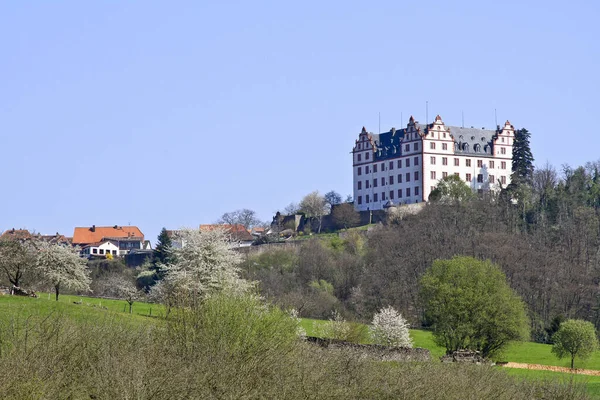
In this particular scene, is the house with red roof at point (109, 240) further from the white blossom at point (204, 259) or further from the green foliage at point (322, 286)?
the white blossom at point (204, 259)

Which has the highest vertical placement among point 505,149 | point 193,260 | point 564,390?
point 505,149

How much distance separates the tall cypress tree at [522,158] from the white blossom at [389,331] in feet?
186

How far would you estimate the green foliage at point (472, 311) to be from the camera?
5284cm

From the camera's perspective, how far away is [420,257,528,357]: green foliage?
2080 inches

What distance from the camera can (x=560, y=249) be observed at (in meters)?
92.1

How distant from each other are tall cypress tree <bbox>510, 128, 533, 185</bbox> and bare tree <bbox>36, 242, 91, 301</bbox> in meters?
55.4

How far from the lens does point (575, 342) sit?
55.2m

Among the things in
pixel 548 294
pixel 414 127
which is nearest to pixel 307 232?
pixel 414 127

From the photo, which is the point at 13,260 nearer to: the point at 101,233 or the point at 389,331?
the point at 389,331

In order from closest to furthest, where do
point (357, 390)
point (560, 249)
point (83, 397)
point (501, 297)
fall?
point (83, 397) < point (357, 390) < point (501, 297) < point (560, 249)

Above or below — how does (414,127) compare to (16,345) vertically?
above

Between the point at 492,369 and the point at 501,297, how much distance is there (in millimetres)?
22876

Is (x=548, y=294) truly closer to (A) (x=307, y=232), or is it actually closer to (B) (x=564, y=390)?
(A) (x=307, y=232)

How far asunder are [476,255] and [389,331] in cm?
2795
